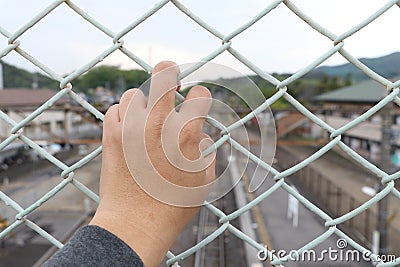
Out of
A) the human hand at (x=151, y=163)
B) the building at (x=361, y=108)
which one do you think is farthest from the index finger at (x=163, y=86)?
the building at (x=361, y=108)

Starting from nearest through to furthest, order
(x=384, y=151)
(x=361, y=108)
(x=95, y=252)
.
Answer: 1. (x=95, y=252)
2. (x=361, y=108)
3. (x=384, y=151)

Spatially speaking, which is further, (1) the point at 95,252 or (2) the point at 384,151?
(2) the point at 384,151

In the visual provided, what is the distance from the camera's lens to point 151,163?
0.46m

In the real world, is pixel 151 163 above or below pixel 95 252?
above

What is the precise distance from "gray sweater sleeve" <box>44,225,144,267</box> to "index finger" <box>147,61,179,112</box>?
0.51ft

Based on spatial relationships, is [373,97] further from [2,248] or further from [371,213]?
[2,248]

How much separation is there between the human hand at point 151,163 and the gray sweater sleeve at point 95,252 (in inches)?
0.4

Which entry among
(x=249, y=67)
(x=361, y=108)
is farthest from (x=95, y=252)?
(x=361, y=108)

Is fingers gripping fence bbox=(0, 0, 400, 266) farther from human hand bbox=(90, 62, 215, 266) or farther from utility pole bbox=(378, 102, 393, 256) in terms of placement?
utility pole bbox=(378, 102, 393, 256)

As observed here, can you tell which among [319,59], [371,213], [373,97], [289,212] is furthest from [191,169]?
[289,212]

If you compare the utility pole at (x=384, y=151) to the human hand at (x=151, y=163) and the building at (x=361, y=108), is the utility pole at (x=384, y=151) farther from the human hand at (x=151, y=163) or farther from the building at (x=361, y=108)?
the human hand at (x=151, y=163)

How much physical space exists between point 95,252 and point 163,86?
20 cm

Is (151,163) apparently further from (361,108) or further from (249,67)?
(361,108)

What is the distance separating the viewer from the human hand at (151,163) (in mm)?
449
